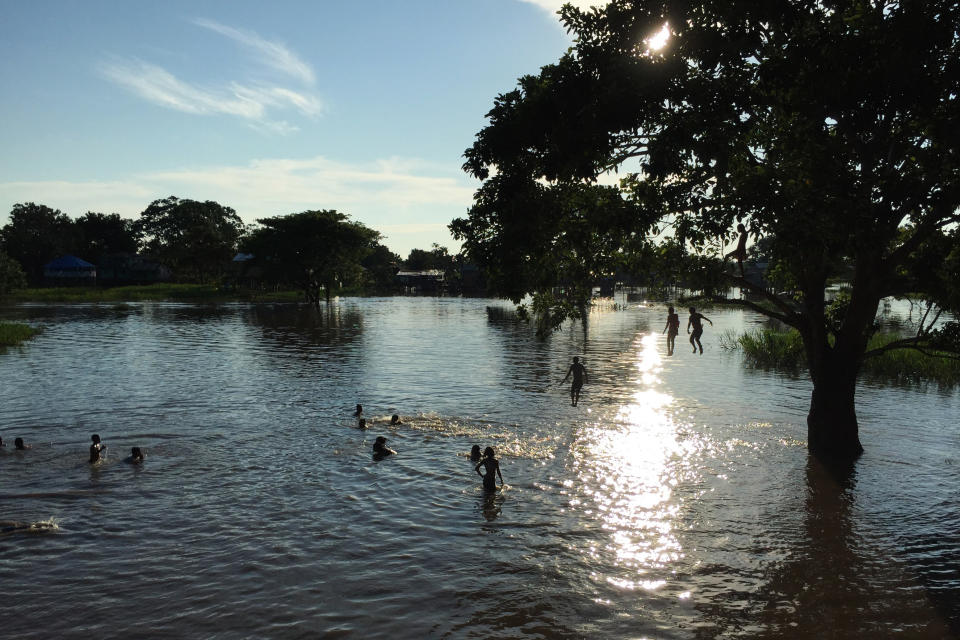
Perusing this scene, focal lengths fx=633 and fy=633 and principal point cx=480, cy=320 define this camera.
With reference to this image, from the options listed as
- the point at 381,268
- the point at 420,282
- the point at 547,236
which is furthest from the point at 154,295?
the point at 547,236

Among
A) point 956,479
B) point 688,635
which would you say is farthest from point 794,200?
point 956,479

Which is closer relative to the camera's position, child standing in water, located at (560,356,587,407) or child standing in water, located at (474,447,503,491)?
child standing in water, located at (474,447,503,491)

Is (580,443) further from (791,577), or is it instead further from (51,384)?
(51,384)

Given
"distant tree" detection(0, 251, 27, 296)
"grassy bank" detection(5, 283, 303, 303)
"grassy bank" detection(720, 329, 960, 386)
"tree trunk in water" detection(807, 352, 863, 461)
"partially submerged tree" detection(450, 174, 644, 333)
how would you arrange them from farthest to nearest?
"grassy bank" detection(5, 283, 303, 303) → "distant tree" detection(0, 251, 27, 296) → "grassy bank" detection(720, 329, 960, 386) → "tree trunk in water" detection(807, 352, 863, 461) → "partially submerged tree" detection(450, 174, 644, 333)

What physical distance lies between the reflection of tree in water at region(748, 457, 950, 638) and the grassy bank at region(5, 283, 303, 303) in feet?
330

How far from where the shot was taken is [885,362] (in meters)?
31.5

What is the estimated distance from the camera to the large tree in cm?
1133

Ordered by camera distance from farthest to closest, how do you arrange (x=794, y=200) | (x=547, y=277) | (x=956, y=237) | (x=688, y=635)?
1. (x=547, y=277)
2. (x=956, y=237)
3. (x=794, y=200)
4. (x=688, y=635)

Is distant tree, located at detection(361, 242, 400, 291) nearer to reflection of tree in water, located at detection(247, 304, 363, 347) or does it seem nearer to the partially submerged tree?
reflection of tree in water, located at detection(247, 304, 363, 347)

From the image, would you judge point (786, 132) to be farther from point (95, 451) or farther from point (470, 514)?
point (95, 451)

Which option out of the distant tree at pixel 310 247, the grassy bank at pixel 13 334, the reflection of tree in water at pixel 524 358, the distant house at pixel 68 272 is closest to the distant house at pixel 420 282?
the distant tree at pixel 310 247

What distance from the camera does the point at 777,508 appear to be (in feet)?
48.1

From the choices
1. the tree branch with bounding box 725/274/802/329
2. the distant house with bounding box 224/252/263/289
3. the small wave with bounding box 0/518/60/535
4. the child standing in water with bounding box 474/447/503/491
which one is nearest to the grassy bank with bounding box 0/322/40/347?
the small wave with bounding box 0/518/60/535

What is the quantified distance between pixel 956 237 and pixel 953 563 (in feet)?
27.2
